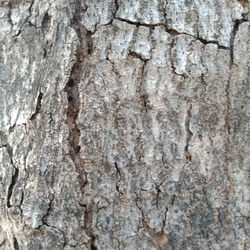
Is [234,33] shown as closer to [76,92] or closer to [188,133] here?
[188,133]

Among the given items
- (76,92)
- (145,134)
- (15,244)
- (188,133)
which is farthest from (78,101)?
(15,244)

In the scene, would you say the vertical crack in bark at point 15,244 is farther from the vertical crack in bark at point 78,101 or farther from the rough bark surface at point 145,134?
the vertical crack in bark at point 78,101

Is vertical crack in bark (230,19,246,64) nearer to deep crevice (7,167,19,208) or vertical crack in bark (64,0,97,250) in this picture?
vertical crack in bark (64,0,97,250)

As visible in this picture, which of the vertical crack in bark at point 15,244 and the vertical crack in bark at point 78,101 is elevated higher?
the vertical crack in bark at point 78,101

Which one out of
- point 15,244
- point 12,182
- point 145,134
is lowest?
point 15,244

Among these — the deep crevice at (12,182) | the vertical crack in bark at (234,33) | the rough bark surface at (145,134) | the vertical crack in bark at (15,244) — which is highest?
the vertical crack in bark at (234,33)

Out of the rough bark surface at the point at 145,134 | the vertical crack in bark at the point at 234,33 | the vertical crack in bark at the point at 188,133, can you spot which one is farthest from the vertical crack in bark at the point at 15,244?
the vertical crack in bark at the point at 234,33

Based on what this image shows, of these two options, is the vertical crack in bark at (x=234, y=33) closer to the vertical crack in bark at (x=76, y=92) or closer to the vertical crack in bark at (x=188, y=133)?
the vertical crack in bark at (x=188, y=133)

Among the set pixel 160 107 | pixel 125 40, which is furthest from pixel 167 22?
pixel 160 107

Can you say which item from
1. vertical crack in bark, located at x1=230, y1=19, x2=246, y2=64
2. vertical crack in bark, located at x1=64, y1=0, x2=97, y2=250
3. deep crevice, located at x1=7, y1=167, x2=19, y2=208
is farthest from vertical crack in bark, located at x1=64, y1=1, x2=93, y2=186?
vertical crack in bark, located at x1=230, y1=19, x2=246, y2=64
